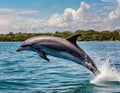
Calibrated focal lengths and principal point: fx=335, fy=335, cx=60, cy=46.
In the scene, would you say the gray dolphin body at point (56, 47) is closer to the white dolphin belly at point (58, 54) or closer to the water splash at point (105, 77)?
the white dolphin belly at point (58, 54)

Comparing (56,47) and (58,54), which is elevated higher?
(56,47)

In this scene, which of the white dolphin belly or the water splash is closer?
the white dolphin belly

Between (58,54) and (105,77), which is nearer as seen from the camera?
(58,54)

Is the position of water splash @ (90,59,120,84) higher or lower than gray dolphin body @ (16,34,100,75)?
lower

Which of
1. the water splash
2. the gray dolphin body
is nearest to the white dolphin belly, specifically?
the gray dolphin body

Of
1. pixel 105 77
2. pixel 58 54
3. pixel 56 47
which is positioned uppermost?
pixel 56 47

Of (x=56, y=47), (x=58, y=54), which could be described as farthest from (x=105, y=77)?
(x=56, y=47)

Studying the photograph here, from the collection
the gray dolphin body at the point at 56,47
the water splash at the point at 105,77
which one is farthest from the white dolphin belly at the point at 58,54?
the water splash at the point at 105,77

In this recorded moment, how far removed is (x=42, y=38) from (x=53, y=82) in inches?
157

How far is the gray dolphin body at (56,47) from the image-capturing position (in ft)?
37.4

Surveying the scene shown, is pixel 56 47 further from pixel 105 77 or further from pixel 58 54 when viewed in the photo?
pixel 105 77

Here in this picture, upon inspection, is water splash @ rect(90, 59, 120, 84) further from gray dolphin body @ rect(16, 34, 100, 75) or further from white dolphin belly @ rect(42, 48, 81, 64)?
white dolphin belly @ rect(42, 48, 81, 64)

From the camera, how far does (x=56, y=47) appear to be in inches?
452

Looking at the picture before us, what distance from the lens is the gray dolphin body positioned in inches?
449
